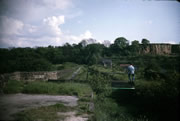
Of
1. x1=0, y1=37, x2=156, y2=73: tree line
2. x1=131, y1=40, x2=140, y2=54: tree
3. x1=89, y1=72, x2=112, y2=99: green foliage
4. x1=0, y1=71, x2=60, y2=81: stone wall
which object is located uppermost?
x1=131, y1=40, x2=140, y2=54: tree

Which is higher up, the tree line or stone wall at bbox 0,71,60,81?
the tree line

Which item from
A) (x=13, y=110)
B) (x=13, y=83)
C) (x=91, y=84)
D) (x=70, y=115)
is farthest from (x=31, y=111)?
(x=91, y=84)

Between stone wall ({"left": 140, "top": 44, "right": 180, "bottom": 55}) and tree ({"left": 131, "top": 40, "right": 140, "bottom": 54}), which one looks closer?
stone wall ({"left": 140, "top": 44, "right": 180, "bottom": 55})

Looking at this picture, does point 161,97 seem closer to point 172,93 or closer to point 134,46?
point 172,93

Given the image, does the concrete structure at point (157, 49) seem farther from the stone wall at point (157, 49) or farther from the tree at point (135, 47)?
the tree at point (135, 47)

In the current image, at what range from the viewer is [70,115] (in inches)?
153

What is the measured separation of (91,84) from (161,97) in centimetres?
487

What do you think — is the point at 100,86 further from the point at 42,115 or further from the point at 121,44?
the point at 121,44

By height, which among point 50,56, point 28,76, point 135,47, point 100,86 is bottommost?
point 100,86

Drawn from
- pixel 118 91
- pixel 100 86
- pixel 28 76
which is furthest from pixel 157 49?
pixel 28 76

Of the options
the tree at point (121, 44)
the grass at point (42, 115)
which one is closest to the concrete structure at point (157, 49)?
the tree at point (121, 44)

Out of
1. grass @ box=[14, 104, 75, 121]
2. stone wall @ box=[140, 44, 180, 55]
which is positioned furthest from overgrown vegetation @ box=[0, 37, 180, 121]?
stone wall @ box=[140, 44, 180, 55]

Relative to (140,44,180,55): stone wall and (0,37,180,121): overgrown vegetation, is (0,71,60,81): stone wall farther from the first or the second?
(140,44,180,55): stone wall

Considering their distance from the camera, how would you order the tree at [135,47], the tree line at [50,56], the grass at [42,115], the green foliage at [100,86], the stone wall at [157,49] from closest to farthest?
the grass at [42,115]
the green foliage at [100,86]
the tree line at [50,56]
the stone wall at [157,49]
the tree at [135,47]
